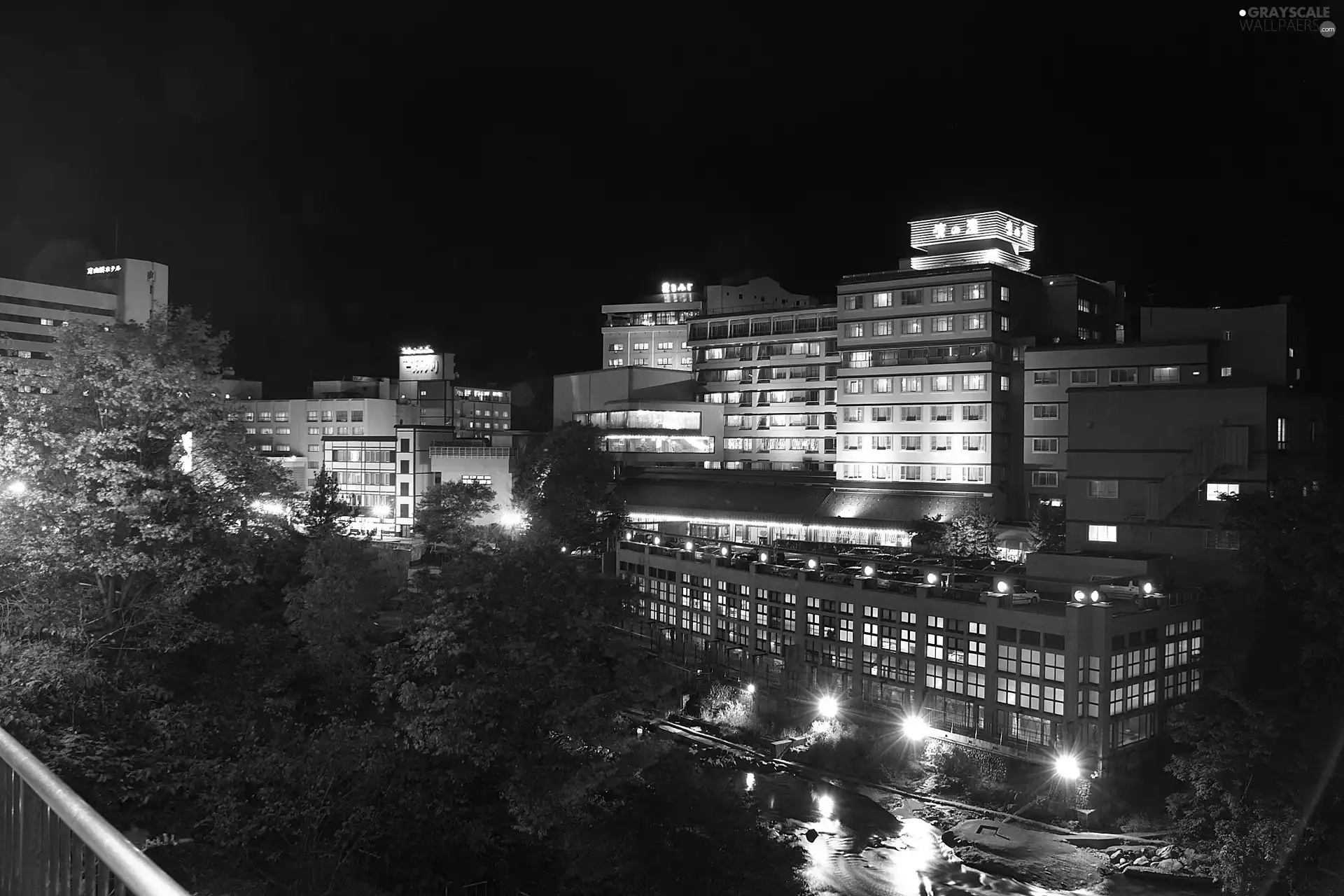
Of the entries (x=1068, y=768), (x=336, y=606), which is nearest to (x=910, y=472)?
(x=1068, y=768)

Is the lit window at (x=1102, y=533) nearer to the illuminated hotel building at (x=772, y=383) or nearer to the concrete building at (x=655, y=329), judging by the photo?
the illuminated hotel building at (x=772, y=383)

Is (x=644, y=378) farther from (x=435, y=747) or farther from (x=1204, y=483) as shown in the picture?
(x=435, y=747)

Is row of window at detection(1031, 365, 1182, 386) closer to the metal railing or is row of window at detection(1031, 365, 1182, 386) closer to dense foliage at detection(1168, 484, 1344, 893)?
dense foliage at detection(1168, 484, 1344, 893)

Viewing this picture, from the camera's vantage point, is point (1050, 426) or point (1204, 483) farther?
point (1050, 426)

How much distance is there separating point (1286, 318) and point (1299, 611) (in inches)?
909

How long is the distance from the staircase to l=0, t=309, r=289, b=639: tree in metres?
30.5

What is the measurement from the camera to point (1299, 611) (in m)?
22.9

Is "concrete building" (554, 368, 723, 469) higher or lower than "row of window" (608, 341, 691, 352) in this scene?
lower

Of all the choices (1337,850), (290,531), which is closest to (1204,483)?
(1337,850)

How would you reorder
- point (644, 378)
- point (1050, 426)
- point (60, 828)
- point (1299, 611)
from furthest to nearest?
point (644, 378), point (1050, 426), point (1299, 611), point (60, 828)

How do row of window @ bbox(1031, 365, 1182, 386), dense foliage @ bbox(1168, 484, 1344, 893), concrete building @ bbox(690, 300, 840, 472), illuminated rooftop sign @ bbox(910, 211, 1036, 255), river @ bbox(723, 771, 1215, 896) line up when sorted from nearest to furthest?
dense foliage @ bbox(1168, 484, 1344, 893) → river @ bbox(723, 771, 1215, 896) → row of window @ bbox(1031, 365, 1182, 386) → illuminated rooftop sign @ bbox(910, 211, 1036, 255) → concrete building @ bbox(690, 300, 840, 472)

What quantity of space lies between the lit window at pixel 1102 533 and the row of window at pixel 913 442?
13.3m

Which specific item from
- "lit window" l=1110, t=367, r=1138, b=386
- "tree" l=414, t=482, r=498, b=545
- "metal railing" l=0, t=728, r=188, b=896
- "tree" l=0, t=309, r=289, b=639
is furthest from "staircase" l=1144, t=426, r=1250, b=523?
"metal railing" l=0, t=728, r=188, b=896

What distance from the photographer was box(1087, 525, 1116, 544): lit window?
3609cm
